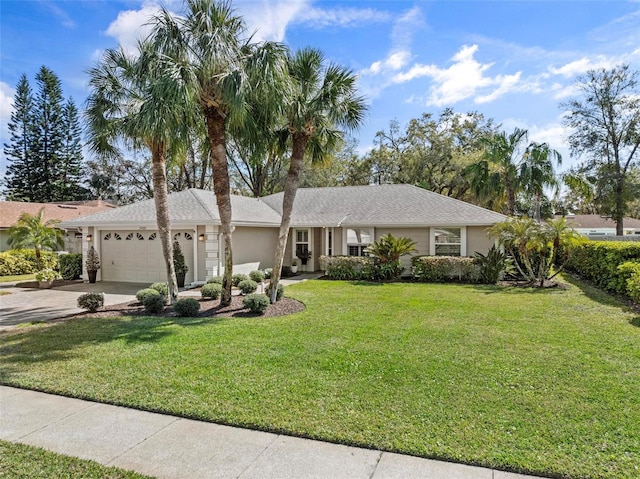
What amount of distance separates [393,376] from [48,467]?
3945 mm

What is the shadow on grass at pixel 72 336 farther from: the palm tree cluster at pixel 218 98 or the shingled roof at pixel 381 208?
the shingled roof at pixel 381 208

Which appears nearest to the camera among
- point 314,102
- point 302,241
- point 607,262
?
point 314,102

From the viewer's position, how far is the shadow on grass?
20.6 feet

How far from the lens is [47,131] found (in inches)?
1478

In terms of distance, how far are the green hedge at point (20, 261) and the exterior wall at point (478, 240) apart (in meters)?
19.2

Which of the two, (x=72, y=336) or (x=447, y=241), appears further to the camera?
(x=447, y=241)

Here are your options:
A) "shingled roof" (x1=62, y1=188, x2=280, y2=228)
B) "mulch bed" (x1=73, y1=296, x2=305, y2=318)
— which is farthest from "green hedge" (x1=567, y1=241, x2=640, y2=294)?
"shingled roof" (x1=62, y1=188, x2=280, y2=228)

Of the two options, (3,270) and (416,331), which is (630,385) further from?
(3,270)

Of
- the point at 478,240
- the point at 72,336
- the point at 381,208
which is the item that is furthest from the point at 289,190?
the point at 478,240

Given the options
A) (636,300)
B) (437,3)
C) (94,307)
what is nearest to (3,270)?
(94,307)

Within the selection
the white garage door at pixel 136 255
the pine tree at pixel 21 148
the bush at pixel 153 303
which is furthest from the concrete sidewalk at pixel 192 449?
the pine tree at pixel 21 148

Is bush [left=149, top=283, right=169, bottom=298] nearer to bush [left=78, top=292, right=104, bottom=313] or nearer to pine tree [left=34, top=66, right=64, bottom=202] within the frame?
bush [left=78, top=292, right=104, bottom=313]

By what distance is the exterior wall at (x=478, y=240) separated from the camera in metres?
16.3

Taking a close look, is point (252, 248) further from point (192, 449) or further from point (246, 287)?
point (192, 449)
